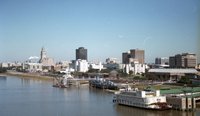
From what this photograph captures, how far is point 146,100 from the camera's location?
6.76 m

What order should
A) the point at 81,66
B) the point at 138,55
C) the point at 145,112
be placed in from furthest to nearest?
the point at 138,55 → the point at 81,66 → the point at 145,112

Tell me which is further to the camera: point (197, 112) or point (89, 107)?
point (89, 107)

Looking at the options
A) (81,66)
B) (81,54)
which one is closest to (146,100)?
(81,66)

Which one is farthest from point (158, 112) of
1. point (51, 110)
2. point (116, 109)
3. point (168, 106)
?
point (51, 110)

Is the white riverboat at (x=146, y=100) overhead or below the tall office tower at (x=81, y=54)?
below

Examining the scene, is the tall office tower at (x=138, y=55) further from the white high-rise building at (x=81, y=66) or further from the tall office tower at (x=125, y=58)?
the white high-rise building at (x=81, y=66)

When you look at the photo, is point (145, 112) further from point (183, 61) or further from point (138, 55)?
point (138, 55)

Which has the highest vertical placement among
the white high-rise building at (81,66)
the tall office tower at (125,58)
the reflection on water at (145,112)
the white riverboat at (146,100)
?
the tall office tower at (125,58)

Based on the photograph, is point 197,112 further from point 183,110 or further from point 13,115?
point 13,115

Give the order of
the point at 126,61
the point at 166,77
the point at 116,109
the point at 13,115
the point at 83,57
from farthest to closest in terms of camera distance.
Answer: the point at 83,57 < the point at 126,61 < the point at 166,77 < the point at 116,109 < the point at 13,115

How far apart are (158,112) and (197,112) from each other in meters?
0.67

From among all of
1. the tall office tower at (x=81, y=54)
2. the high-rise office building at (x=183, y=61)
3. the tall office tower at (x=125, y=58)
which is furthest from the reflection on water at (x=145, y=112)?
the tall office tower at (x=81, y=54)

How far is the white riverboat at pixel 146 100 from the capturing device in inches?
262

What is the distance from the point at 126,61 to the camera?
2942 centimetres
